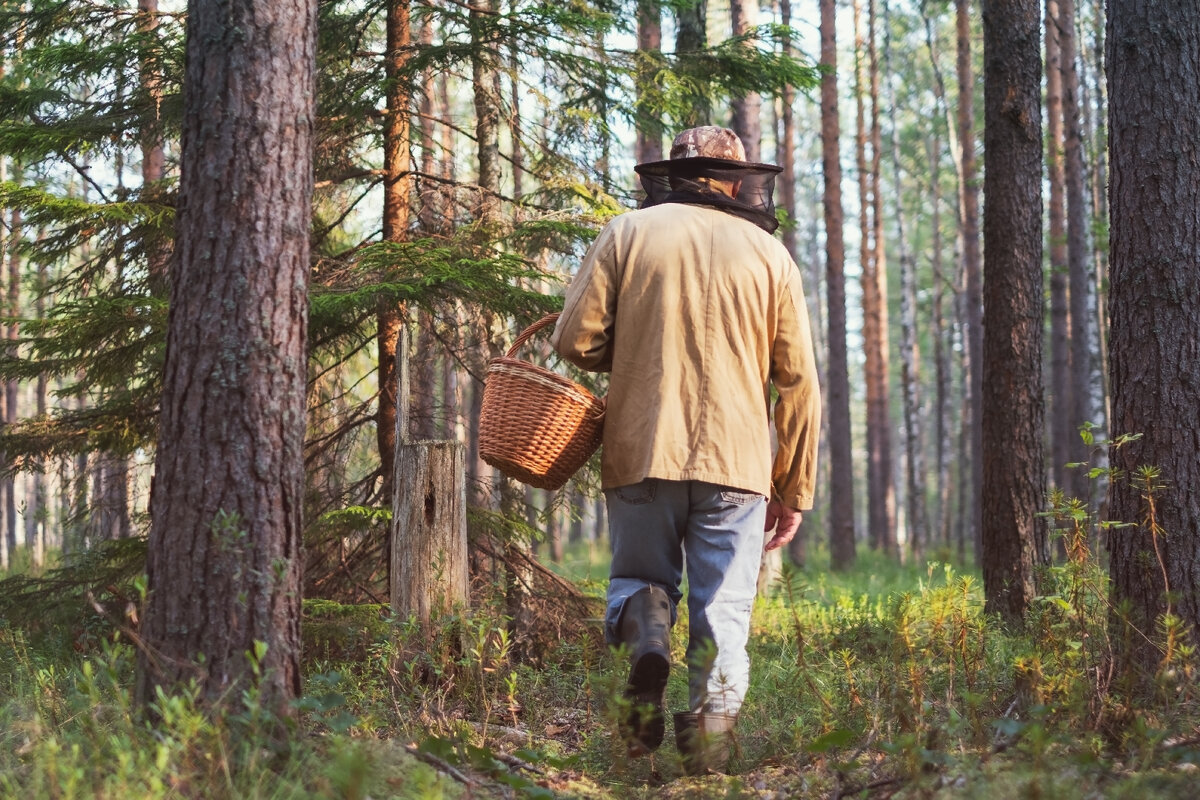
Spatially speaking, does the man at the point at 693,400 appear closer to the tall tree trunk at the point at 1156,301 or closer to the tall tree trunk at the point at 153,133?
the tall tree trunk at the point at 1156,301

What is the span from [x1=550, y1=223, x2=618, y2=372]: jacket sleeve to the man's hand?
1022 millimetres

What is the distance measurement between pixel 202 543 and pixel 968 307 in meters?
17.8

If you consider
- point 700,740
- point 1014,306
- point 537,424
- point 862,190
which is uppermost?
point 862,190

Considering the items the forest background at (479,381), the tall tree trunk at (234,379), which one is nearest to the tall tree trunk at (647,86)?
the forest background at (479,381)

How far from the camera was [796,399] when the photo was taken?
13.4ft

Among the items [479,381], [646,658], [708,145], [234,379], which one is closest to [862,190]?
[479,381]

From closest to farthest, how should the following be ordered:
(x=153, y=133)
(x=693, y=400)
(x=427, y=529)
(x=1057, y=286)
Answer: (x=693, y=400) → (x=427, y=529) → (x=153, y=133) → (x=1057, y=286)

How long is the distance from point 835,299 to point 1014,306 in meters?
10.6

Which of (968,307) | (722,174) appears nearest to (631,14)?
(722,174)

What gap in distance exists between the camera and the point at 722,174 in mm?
4055

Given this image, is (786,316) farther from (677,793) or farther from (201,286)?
(201,286)

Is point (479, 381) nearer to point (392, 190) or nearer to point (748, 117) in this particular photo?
point (392, 190)

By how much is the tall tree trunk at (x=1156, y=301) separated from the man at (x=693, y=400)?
5.38 ft

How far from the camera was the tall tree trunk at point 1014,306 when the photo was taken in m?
6.57
